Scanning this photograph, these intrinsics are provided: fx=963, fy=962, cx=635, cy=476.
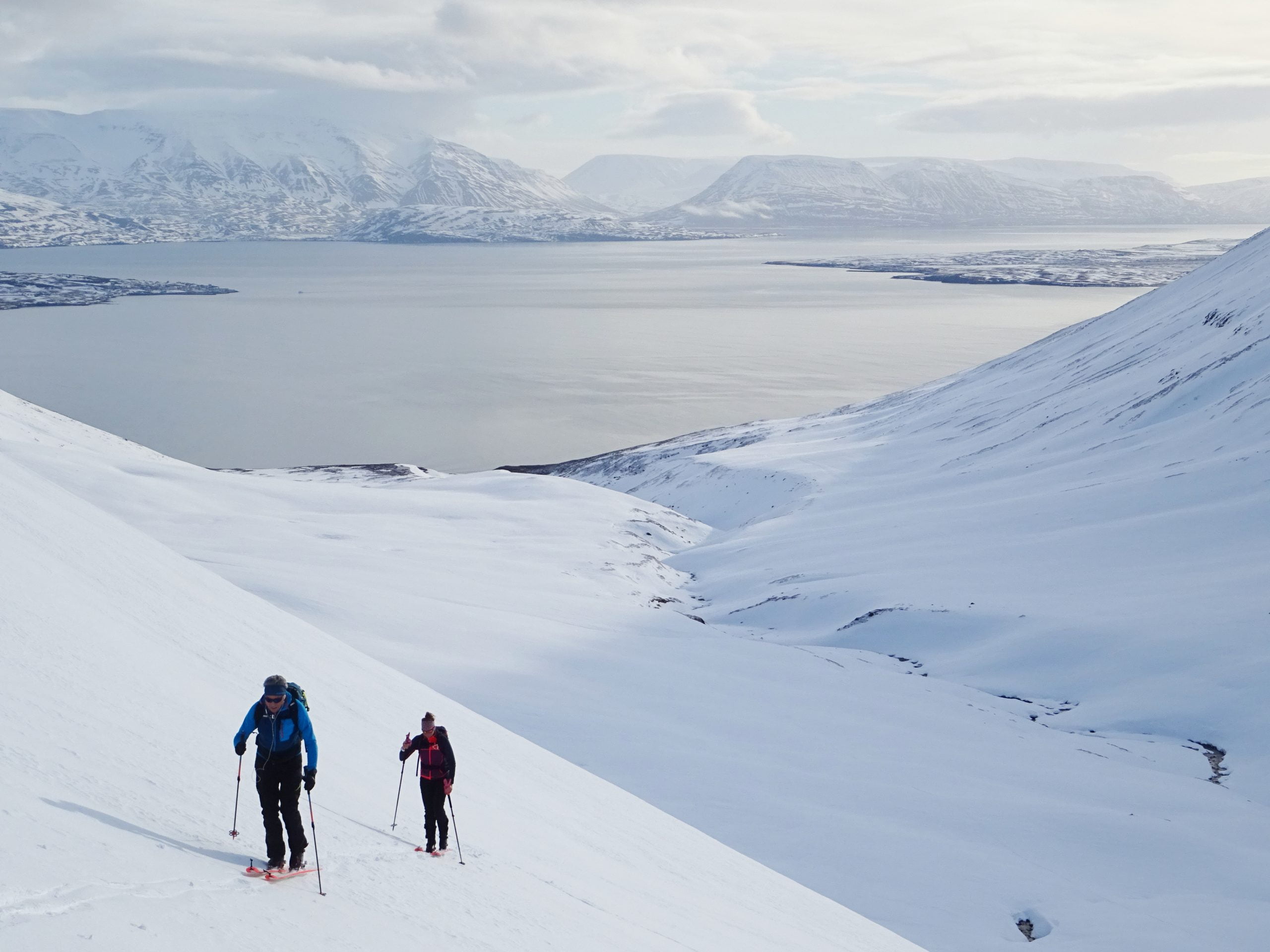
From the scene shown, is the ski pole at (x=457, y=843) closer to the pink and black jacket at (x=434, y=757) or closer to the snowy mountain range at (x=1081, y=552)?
the pink and black jacket at (x=434, y=757)

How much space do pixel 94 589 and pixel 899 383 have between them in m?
94.9

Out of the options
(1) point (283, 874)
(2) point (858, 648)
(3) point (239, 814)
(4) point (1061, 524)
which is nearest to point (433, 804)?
(3) point (239, 814)

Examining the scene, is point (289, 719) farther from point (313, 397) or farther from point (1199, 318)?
point (313, 397)

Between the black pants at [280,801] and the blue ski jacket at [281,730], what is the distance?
0.08 m

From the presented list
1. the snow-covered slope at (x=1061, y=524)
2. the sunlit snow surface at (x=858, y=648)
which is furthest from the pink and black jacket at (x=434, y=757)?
the snow-covered slope at (x=1061, y=524)

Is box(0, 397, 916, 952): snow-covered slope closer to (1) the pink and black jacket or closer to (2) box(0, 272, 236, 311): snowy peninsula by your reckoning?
(1) the pink and black jacket

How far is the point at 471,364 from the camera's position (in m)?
113

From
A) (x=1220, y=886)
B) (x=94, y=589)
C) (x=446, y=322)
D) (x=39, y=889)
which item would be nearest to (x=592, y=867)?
(x=39, y=889)

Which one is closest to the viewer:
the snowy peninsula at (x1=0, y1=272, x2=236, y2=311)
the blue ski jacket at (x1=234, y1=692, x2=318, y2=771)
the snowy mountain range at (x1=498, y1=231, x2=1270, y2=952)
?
the blue ski jacket at (x1=234, y1=692, x2=318, y2=771)

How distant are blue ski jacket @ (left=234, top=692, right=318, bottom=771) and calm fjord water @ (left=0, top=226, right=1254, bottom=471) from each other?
213 ft

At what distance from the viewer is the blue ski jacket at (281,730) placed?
7.72 m

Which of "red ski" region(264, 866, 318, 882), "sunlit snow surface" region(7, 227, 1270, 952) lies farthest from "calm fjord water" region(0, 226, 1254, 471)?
"red ski" region(264, 866, 318, 882)

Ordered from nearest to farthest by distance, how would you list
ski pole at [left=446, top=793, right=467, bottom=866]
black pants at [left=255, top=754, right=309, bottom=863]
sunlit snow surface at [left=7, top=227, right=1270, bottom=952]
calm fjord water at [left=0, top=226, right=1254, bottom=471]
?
1. black pants at [left=255, top=754, right=309, bottom=863]
2. ski pole at [left=446, top=793, right=467, bottom=866]
3. sunlit snow surface at [left=7, top=227, right=1270, bottom=952]
4. calm fjord water at [left=0, top=226, right=1254, bottom=471]

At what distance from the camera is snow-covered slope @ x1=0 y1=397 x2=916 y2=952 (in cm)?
640
